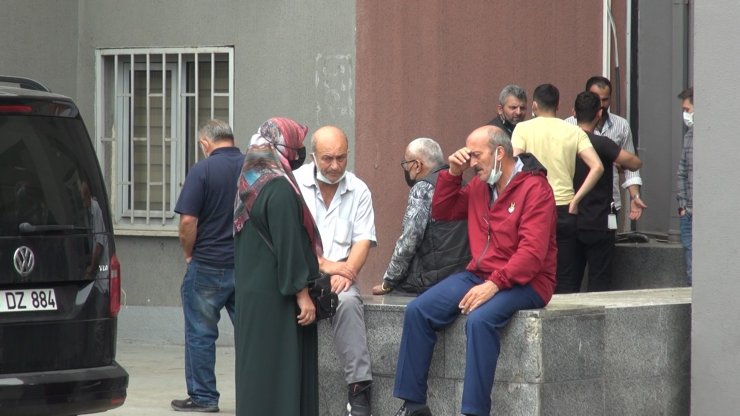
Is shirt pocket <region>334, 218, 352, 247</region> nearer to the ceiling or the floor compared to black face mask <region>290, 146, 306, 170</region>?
nearer to the floor

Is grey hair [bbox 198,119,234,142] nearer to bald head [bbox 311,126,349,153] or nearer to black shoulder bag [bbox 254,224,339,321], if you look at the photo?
bald head [bbox 311,126,349,153]

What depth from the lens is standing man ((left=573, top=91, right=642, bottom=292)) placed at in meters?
10.2

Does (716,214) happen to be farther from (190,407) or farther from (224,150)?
(190,407)

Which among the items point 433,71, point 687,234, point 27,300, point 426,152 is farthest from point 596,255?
point 27,300

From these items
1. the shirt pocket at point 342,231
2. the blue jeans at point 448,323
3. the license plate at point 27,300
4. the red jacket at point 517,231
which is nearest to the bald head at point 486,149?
the red jacket at point 517,231

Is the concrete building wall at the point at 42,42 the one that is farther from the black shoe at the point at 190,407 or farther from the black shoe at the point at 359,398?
the black shoe at the point at 359,398

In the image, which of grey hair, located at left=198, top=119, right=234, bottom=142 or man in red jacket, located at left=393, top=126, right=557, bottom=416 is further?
grey hair, located at left=198, top=119, right=234, bottom=142

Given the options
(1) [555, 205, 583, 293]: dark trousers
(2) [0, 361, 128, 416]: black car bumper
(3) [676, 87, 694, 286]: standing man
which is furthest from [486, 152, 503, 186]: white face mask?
(3) [676, 87, 694, 286]: standing man

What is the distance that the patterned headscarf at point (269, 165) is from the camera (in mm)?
6707

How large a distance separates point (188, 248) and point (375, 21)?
9.68 feet

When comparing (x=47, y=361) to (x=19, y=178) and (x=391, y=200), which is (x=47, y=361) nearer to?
(x=19, y=178)

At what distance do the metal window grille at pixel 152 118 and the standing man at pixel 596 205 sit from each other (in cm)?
322

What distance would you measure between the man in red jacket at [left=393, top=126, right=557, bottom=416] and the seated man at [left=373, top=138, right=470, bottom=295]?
0.67 m

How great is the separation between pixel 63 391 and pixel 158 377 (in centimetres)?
355
